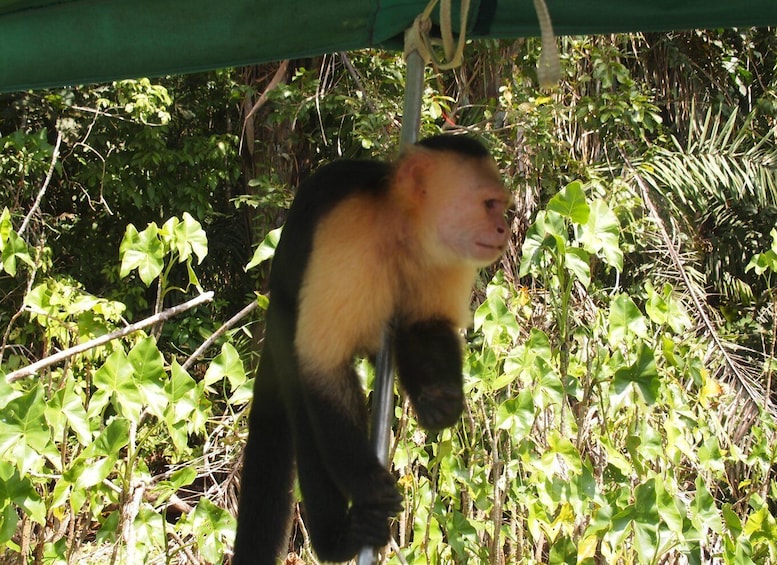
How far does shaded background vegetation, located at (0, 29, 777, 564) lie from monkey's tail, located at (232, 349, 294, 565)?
0.68ft

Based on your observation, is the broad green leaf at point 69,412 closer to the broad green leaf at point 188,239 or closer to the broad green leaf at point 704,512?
the broad green leaf at point 188,239

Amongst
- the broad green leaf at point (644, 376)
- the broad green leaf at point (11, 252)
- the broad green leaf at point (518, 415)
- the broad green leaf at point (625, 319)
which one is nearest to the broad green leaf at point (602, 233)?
the broad green leaf at point (625, 319)

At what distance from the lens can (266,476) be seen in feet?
7.50

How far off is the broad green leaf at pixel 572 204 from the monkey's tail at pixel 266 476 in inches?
37.1

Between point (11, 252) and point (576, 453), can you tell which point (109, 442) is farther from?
point (576, 453)

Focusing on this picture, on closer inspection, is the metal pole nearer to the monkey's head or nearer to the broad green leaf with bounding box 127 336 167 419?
the monkey's head

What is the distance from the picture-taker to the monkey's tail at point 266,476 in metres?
2.23

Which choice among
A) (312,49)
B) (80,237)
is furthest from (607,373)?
(80,237)

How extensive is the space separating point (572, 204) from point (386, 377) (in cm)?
103

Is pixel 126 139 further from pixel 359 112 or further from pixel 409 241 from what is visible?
pixel 409 241

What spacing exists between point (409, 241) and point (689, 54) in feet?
18.6

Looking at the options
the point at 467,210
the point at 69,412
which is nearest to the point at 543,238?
the point at 467,210

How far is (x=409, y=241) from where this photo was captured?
2.04m

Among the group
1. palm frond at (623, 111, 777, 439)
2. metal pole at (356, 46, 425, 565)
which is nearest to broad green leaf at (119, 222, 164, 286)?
metal pole at (356, 46, 425, 565)
